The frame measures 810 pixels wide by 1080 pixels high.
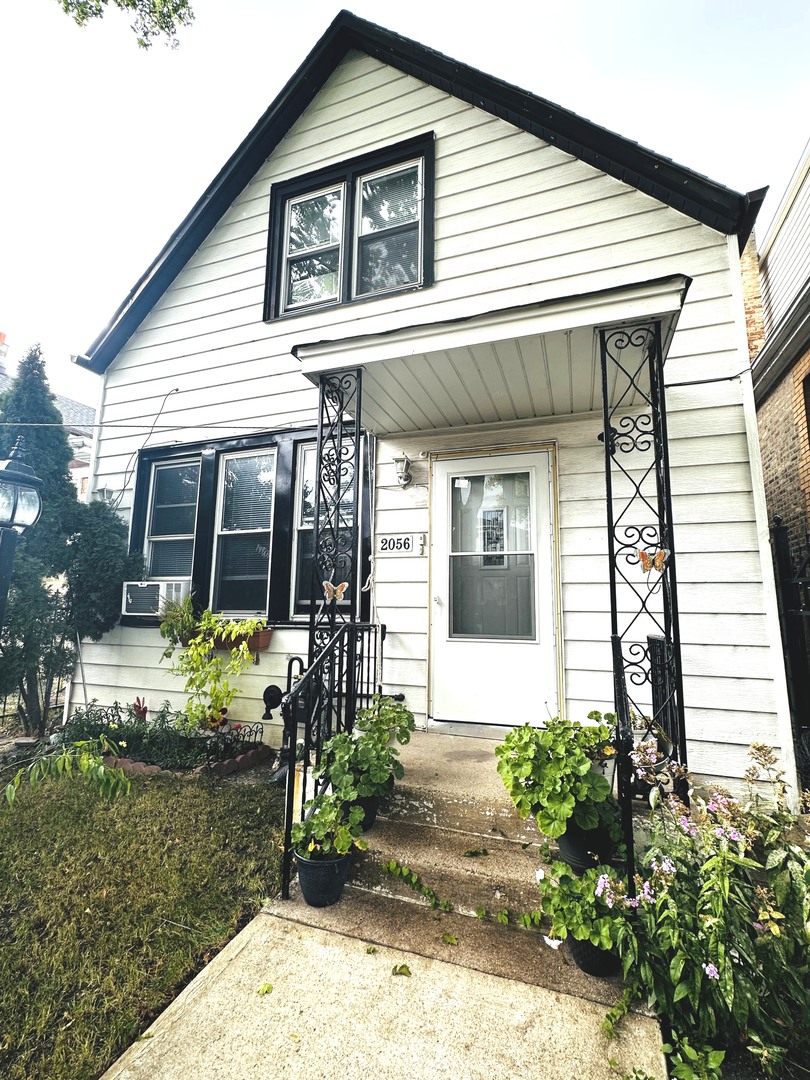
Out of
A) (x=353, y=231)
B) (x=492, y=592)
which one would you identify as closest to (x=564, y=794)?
(x=492, y=592)

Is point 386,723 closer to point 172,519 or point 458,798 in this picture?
point 458,798

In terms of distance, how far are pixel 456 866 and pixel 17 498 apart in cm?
321

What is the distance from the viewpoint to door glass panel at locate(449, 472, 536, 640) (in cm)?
365

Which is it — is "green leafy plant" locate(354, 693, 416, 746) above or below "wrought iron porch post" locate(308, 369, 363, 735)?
below

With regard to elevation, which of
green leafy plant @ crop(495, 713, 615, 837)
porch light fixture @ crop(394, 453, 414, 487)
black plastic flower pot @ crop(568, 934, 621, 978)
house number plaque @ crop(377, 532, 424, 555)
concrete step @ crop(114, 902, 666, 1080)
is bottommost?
concrete step @ crop(114, 902, 666, 1080)

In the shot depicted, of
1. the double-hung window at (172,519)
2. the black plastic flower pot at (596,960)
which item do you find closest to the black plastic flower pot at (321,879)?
the black plastic flower pot at (596,960)

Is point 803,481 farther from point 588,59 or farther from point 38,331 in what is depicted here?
point 38,331

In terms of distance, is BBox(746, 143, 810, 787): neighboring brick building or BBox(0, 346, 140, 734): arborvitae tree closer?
BBox(746, 143, 810, 787): neighboring brick building

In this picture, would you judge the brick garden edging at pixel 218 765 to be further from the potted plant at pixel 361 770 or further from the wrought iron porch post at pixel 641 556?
the wrought iron porch post at pixel 641 556

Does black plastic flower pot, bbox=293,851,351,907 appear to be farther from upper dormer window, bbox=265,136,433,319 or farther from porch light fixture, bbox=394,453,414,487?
upper dormer window, bbox=265,136,433,319

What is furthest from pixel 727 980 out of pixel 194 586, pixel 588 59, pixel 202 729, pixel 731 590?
pixel 588 59

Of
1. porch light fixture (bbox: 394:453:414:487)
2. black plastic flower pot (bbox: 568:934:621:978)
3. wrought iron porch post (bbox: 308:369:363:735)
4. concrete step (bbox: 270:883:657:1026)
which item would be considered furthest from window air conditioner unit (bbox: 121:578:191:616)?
black plastic flower pot (bbox: 568:934:621:978)

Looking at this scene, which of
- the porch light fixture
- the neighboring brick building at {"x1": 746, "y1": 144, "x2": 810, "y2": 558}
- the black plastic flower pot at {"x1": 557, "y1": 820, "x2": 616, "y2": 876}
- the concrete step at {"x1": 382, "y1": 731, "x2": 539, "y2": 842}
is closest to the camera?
the black plastic flower pot at {"x1": 557, "y1": 820, "x2": 616, "y2": 876}

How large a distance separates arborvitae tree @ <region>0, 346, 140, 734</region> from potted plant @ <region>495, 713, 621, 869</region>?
4.48 metres
